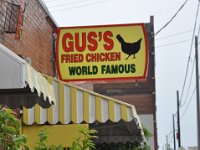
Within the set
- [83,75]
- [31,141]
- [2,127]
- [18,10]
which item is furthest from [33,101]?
[83,75]

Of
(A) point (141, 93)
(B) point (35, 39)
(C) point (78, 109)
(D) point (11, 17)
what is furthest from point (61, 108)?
(A) point (141, 93)

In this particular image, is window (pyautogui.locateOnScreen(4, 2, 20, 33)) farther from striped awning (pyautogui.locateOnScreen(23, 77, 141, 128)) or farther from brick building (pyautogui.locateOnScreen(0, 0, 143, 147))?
striped awning (pyautogui.locateOnScreen(23, 77, 141, 128))

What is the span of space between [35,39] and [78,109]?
2338 mm

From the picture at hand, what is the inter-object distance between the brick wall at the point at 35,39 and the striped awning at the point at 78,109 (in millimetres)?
927

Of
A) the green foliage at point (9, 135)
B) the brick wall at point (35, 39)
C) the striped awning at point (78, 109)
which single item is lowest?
the green foliage at point (9, 135)

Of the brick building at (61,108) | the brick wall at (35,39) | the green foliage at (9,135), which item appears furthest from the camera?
the brick wall at (35,39)

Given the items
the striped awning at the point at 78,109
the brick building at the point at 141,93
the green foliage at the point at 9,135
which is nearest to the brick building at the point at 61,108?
the striped awning at the point at 78,109

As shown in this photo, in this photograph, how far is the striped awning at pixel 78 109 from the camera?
8078 mm

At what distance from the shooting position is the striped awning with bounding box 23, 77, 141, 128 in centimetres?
808

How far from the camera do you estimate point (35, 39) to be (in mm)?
9938

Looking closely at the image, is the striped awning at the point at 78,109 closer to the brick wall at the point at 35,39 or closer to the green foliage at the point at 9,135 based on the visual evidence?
the brick wall at the point at 35,39

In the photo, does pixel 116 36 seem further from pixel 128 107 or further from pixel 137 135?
pixel 128 107

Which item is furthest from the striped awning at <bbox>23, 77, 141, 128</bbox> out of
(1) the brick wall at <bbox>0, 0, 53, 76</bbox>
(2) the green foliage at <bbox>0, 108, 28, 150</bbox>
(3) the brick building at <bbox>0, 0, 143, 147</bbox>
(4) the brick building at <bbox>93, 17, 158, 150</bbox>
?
(4) the brick building at <bbox>93, 17, 158, 150</bbox>

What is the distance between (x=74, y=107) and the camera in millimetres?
8180
